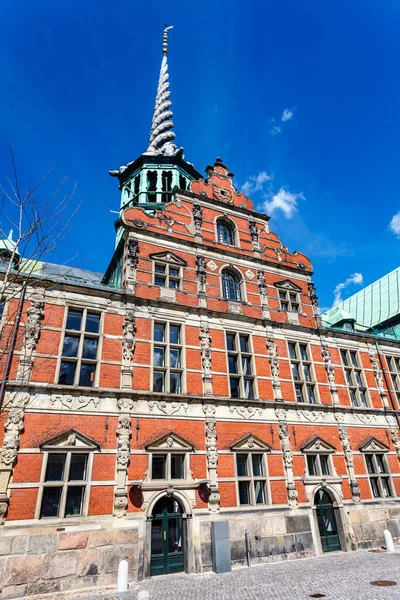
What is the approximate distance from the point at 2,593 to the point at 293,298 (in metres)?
16.7

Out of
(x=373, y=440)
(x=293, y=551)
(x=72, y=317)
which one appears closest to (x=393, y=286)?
(x=373, y=440)

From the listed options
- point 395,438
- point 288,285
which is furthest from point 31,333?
point 395,438

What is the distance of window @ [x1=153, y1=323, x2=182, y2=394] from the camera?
14070 millimetres

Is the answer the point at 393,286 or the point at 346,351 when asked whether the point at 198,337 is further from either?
the point at 393,286

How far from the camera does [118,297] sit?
14680 millimetres

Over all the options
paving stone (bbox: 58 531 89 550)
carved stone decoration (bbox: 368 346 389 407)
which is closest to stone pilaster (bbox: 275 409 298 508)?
carved stone decoration (bbox: 368 346 389 407)

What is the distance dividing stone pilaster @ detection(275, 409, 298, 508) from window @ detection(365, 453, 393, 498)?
463 cm

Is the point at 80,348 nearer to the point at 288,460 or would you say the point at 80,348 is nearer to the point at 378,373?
the point at 288,460

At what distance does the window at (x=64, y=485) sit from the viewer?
1084 cm

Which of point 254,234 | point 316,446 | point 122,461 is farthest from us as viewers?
point 254,234

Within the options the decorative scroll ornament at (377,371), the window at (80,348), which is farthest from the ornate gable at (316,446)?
the window at (80,348)

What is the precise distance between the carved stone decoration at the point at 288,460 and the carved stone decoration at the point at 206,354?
369 cm

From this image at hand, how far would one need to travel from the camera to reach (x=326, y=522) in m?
14.6

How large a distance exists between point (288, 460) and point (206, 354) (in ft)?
18.2
